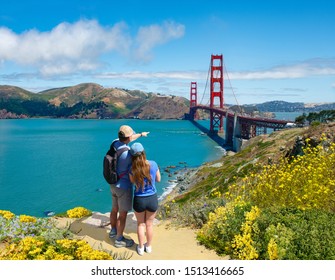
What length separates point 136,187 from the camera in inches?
224

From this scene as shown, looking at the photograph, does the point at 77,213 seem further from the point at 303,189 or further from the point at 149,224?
the point at 303,189

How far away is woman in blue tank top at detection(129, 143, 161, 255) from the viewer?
5.53m

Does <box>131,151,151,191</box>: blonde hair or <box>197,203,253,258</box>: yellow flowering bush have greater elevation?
<box>131,151,151,191</box>: blonde hair

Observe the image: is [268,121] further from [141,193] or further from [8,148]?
[141,193]

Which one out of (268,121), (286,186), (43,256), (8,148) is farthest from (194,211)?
(8,148)

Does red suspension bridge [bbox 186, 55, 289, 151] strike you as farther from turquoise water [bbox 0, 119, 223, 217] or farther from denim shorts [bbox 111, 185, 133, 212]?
denim shorts [bbox 111, 185, 133, 212]

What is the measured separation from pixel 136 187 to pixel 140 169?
0.35 m

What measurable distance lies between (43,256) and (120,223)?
159 cm

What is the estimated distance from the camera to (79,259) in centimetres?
496

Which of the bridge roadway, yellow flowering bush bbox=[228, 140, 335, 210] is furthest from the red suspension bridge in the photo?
yellow flowering bush bbox=[228, 140, 335, 210]

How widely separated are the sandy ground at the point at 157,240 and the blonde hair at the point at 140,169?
3.96 feet

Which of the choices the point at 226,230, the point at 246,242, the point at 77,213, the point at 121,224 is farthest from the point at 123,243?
the point at 77,213

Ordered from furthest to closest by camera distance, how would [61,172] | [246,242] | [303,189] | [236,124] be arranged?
[236,124] < [61,172] < [303,189] < [246,242]

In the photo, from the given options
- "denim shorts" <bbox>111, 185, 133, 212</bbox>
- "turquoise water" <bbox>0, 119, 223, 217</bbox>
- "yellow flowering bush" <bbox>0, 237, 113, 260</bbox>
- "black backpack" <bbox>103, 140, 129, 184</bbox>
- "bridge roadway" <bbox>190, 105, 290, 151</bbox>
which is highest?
"black backpack" <bbox>103, 140, 129, 184</bbox>
